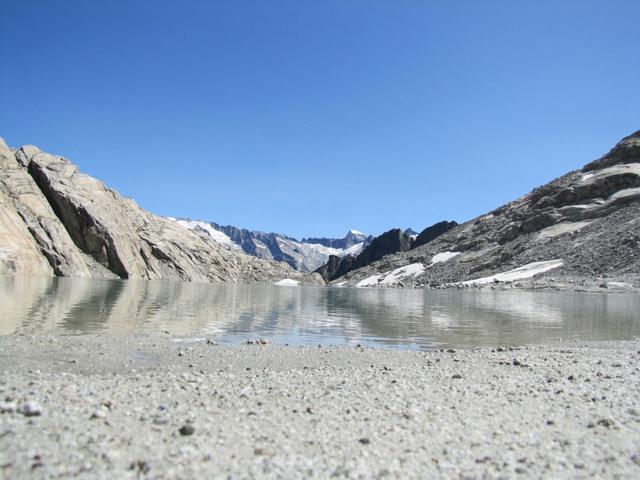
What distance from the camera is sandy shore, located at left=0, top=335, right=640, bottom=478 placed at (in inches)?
255

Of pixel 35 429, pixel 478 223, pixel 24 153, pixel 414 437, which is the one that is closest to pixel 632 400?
pixel 414 437

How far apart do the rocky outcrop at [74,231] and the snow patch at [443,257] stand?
76.3 meters

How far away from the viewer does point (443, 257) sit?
163 m

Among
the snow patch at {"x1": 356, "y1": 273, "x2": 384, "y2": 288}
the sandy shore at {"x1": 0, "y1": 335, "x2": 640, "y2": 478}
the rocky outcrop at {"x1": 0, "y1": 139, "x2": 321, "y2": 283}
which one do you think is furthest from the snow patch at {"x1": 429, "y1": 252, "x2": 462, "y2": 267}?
the sandy shore at {"x1": 0, "y1": 335, "x2": 640, "y2": 478}

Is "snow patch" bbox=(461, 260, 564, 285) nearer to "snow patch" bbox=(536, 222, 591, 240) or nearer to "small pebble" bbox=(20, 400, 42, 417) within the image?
"snow patch" bbox=(536, 222, 591, 240)

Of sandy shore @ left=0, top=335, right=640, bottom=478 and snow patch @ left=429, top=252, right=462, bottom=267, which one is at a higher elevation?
snow patch @ left=429, top=252, right=462, bottom=267

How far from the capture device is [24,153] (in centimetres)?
12069

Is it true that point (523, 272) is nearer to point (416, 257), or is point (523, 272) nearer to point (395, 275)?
point (395, 275)

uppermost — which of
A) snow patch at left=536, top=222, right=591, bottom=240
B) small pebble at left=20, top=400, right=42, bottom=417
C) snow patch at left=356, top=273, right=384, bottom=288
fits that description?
snow patch at left=536, top=222, right=591, bottom=240

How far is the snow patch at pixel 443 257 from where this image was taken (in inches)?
6279

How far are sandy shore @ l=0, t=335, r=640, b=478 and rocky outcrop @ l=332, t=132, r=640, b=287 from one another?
251 feet

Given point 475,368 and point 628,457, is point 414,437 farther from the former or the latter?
point 475,368

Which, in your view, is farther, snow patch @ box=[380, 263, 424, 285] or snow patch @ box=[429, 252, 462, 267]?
snow patch @ box=[429, 252, 462, 267]

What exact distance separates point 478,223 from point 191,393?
614 ft
